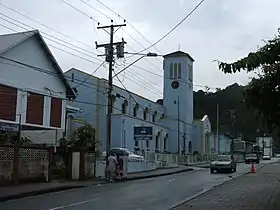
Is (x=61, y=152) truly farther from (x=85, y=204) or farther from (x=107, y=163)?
(x=85, y=204)

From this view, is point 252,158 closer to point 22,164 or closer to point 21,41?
point 21,41

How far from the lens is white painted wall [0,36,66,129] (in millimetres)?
36438

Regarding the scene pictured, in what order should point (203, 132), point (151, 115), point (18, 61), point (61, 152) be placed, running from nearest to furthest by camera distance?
1. point (61, 152)
2. point (18, 61)
3. point (151, 115)
4. point (203, 132)

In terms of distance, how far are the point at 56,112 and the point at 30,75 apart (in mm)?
4232

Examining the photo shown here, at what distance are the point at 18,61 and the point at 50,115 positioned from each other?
547 centimetres

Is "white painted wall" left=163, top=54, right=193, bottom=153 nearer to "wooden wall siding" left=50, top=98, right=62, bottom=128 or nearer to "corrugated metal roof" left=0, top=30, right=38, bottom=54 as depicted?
"wooden wall siding" left=50, top=98, right=62, bottom=128

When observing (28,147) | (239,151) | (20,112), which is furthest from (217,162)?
(239,151)

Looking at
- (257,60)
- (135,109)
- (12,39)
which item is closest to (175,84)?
(135,109)

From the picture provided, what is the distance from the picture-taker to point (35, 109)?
3900 cm

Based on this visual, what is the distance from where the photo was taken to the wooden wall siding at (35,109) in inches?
1511

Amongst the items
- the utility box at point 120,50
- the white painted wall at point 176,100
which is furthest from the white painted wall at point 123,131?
the utility box at point 120,50

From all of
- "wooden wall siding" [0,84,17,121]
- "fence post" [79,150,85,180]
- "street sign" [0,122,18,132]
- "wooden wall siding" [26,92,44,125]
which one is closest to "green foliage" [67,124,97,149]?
"fence post" [79,150,85,180]

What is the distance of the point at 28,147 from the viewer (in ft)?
89.4

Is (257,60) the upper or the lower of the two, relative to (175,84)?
lower
